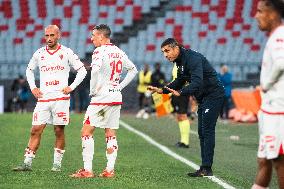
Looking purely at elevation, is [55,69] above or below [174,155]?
above

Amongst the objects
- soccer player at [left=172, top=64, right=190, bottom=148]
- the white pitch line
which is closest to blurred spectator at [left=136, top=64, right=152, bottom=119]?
the white pitch line

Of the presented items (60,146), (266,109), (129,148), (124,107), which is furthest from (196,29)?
(266,109)

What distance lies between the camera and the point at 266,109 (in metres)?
8.05

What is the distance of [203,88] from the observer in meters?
13.3

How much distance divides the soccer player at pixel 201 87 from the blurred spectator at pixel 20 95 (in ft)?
85.5

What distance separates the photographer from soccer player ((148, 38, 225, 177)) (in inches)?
496

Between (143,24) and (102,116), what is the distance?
3009 centimetres

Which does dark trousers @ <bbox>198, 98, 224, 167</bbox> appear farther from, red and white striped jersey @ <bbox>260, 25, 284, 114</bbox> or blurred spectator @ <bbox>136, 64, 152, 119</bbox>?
blurred spectator @ <bbox>136, 64, 152, 119</bbox>

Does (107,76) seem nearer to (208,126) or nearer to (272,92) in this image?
(208,126)

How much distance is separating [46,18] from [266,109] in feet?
117

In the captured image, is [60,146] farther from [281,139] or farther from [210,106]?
[281,139]

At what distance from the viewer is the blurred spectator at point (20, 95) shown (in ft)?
128

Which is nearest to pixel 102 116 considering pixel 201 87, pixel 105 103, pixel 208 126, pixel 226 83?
pixel 105 103

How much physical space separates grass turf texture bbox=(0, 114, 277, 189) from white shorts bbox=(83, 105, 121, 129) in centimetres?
77
